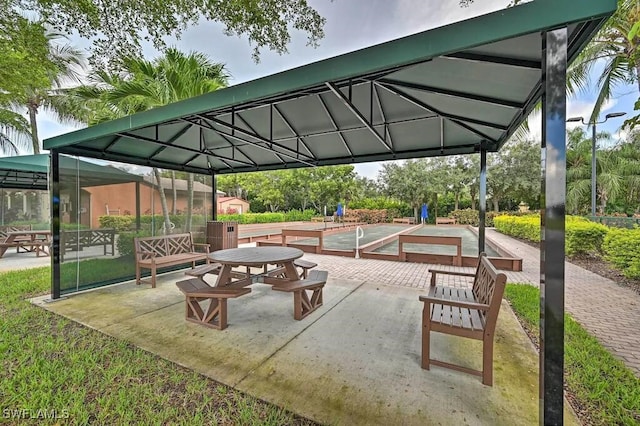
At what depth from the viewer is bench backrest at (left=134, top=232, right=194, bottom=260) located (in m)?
5.48

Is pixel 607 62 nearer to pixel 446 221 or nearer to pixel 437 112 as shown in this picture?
pixel 437 112

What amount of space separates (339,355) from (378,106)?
11.2 ft

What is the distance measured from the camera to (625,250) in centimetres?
584

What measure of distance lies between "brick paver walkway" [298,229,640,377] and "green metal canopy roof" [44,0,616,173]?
274 centimetres

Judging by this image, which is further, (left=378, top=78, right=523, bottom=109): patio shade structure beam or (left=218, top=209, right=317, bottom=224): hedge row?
(left=218, top=209, right=317, bottom=224): hedge row

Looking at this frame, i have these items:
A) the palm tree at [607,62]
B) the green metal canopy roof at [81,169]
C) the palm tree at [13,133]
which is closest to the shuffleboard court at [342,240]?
the green metal canopy roof at [81,169]

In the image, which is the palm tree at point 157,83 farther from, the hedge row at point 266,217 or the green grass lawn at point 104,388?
the hedge row at point 266,217

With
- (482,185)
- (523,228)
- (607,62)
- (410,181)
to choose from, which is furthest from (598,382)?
(410,181)

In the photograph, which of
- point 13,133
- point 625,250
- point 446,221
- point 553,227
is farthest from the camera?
point 446,221

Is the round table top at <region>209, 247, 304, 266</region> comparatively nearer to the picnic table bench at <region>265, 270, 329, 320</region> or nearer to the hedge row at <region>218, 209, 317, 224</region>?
the picnic table bench at <region>265, 270, 329, 320</region>

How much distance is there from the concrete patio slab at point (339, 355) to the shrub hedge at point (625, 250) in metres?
3.92

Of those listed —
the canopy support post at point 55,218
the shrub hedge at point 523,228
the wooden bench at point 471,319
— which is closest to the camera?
the wooden bench at point 471,319

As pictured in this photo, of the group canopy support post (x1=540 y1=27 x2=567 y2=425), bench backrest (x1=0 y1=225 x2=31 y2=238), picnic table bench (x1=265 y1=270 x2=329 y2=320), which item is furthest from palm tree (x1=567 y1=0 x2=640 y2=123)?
bench backrest (x1=0 y1=225 x2=31 y2=238)

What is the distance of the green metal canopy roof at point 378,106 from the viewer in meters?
1.68
